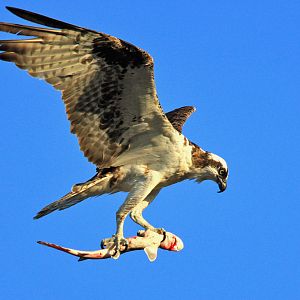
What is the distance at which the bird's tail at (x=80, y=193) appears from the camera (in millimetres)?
15348

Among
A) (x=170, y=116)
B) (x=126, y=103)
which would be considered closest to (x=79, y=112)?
(x=126, y=103)

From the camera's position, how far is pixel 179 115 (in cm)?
1870

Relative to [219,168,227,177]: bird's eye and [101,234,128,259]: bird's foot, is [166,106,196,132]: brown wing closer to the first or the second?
[219,168,227,177]: bird's eye

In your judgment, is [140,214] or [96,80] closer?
[96,80]

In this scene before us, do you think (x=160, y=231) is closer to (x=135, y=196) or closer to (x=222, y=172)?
(x=135, y=196)

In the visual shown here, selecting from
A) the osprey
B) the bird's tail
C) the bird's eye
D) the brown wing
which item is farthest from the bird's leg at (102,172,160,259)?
the brown wing

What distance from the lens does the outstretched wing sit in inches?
583

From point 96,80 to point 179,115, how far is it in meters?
3.69

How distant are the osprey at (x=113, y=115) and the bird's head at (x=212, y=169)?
0.02 m

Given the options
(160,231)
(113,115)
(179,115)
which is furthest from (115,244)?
(179,115)

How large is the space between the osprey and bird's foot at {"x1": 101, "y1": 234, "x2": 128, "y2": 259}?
3 cm

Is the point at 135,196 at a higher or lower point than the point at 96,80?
lower

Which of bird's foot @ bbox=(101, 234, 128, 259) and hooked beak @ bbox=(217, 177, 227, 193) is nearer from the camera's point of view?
bird's foot @ bbox=(101, 234, 128, 259)

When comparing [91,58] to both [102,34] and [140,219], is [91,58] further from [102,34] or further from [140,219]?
[140,219]
